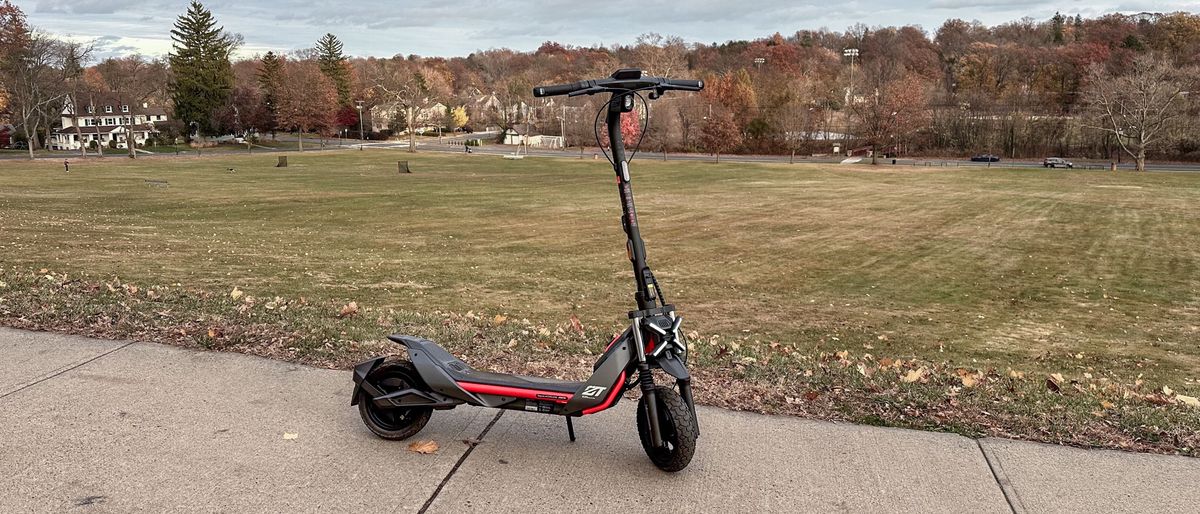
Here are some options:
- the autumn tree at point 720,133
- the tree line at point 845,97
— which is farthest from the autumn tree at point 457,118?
the autumn tree at point 720,133

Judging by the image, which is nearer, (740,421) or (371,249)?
(740,421)

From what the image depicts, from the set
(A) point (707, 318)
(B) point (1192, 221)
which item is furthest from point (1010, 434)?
(B) point (1192, 221)

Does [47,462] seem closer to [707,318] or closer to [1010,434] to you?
[1010,434]

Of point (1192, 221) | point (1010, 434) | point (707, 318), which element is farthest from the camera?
point (1192, 221)

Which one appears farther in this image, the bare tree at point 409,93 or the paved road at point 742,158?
the bare tree at point 409,93

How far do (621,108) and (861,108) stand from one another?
78.8m

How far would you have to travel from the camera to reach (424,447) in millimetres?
4117

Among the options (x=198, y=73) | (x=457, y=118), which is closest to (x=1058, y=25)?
(x=457, y=118)

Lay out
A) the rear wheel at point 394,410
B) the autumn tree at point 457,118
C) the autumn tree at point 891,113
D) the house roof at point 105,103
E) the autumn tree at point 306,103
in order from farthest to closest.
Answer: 1. the autumn tree at point 457,118
2. the house roof at point 105,103
3. the autumn tree at point 306,103
4. the autumn tree at point 891,113
5. the rear wheel at point 394,410

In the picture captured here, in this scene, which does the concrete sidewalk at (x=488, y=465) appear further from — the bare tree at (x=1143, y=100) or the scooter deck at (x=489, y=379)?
the bare tree at (x=1143, y=100)

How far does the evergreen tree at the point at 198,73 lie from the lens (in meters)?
102

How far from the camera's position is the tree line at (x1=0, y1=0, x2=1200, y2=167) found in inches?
3014

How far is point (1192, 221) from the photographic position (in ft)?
107

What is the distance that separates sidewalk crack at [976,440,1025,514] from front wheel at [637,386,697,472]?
4.79 feet
